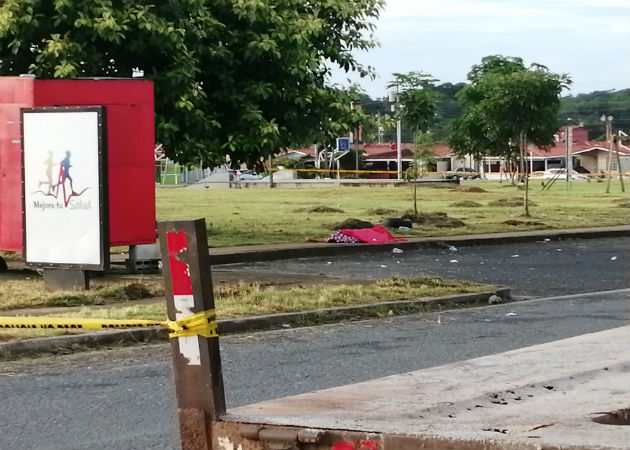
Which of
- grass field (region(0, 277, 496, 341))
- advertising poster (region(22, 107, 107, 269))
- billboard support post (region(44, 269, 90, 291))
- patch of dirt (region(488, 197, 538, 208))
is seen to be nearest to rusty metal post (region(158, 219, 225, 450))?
grass field (region(0, 277, 496, 341))

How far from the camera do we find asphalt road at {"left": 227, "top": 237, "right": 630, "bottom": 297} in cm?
1712

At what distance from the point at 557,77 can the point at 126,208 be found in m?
41.3

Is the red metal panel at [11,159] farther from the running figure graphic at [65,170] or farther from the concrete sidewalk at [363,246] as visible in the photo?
the concrete sidewalk at [363,246]

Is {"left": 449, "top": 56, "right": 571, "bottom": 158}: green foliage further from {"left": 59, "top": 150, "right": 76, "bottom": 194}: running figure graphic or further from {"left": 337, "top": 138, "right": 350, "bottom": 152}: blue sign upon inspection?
{"left": 59, "top": 150, "right": 76, "bottom": 194}: running figure graphic

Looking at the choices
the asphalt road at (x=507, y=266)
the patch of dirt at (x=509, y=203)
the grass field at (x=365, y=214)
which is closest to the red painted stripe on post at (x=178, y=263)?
the asphalt road at (x=507, y=266)

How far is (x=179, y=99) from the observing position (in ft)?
67.8

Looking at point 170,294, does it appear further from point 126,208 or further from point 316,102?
point 316,102

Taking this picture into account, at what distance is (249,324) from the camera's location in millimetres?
12250

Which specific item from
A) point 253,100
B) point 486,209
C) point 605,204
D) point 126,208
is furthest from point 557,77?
point 126,208

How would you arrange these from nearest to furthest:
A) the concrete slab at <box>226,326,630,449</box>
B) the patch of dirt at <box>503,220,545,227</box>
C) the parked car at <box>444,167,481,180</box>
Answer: the concrete slab at <box>226,326,630,449</box>, the patch of dirt at <box>503,220,545,227</box>, the parked car at <box>444,167,481,180</box>

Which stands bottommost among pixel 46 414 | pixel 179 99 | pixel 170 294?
pixel 46 414

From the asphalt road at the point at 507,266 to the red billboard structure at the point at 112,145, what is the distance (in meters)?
2.67

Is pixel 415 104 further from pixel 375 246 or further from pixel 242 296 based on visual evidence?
pixel 242 296

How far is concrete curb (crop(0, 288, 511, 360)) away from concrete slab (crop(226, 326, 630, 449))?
12.7 ft
